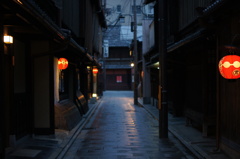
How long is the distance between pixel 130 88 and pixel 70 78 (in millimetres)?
40405

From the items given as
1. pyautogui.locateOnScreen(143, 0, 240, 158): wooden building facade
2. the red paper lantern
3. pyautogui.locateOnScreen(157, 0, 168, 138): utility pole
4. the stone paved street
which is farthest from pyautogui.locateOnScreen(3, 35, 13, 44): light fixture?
the red paper lantern

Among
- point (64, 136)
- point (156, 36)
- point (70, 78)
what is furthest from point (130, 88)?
point (64, 136)

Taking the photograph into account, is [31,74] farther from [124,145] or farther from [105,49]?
[105,49]

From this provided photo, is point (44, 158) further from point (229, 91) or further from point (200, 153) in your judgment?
point (229, 91)

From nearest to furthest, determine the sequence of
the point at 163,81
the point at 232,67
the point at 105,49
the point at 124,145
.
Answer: the point at 232,67 < the point at 124,145 < the point at 163,81 < the point at 105,49

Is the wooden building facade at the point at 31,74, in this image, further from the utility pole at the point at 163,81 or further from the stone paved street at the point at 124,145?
the utility pole at the point at 163,81

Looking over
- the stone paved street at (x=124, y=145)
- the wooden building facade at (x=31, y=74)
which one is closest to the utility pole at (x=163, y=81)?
the stone paved street at (x=124, y=145)

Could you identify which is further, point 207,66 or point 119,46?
point 119,46

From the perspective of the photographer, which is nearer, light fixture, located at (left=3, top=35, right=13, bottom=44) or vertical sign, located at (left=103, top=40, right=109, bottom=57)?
light fixture, located at (left=3, top=35, right=13, bottom=44)

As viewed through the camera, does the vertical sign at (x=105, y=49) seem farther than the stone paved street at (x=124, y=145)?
Yes

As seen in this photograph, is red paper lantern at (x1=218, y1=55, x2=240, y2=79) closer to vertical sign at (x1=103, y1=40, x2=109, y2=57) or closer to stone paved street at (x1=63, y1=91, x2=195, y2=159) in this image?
stone paved street at (x1=63, y1=91, x2=195, y2=159)

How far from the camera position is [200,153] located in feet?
28.0

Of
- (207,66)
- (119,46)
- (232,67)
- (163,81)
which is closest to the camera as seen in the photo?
(232,67)

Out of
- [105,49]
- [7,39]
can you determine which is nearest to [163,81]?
[7,39]
